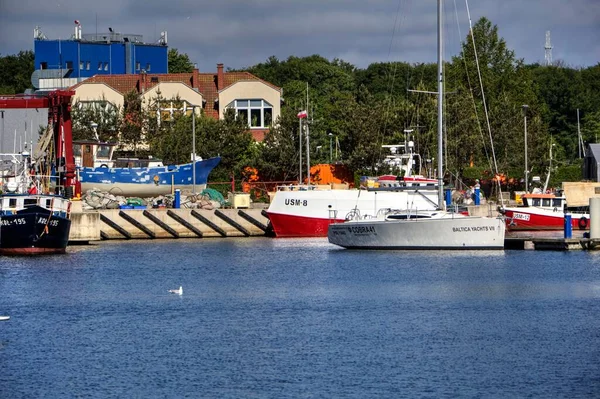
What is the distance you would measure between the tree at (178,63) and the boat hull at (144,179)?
62146mm

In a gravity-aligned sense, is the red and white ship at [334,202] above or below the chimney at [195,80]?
below

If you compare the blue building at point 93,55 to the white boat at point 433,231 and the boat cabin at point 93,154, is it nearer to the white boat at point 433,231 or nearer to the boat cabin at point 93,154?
the boat cabin at point 93,154

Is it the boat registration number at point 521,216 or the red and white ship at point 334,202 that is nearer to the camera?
the red and white ship at point 334,202

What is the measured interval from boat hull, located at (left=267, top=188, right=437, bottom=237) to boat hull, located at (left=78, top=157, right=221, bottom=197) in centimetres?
1235

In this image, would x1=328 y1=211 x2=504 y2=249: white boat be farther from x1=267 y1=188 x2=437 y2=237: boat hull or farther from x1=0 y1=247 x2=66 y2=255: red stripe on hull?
x1=0 y1=247 x2=66 y2=255: red stripe on hull

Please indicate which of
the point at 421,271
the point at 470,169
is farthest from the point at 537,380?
the point at 470,169

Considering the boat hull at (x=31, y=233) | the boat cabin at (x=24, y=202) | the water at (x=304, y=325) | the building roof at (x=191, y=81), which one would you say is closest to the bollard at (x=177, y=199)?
the boat hull at (x=31, y=233)

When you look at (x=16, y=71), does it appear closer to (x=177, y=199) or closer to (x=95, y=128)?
(x=95, y=128)

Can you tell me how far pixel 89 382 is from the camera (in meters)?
30.9

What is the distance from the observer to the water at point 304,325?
30531 millimetres

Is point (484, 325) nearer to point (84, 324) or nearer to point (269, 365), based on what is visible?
point (269, 365)

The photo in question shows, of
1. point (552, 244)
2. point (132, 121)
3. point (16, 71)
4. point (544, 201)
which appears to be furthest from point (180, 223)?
point (16, 71)

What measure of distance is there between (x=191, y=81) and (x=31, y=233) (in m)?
48.5

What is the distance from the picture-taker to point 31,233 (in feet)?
200
